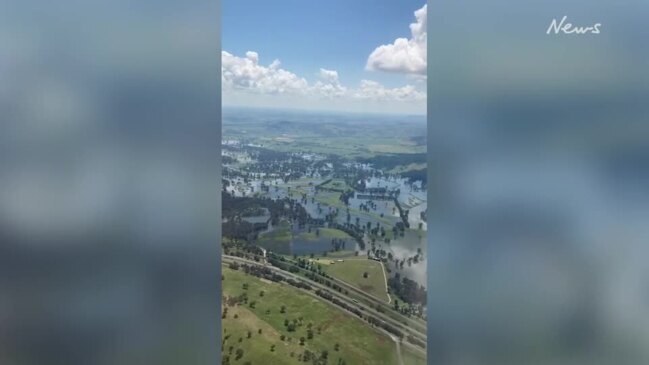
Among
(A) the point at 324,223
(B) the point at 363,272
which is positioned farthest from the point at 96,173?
(B) the point at 363,272

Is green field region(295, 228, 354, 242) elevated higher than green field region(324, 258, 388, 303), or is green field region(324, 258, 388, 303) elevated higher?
green field region(295, 228, 354, 242)

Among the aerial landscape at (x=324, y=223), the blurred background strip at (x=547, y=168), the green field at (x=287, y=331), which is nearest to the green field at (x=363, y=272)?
the aerial landscape at (x=324, y=223)

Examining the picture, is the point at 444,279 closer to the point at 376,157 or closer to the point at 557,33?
the point at 376,157

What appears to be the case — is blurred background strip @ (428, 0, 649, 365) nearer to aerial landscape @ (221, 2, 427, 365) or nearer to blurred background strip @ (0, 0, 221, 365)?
aerial landscape @ (221, 2, 427, 365)

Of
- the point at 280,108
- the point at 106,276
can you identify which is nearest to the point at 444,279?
the point at 280,108

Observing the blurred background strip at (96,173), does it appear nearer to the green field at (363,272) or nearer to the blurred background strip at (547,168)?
the green field at (363,272)

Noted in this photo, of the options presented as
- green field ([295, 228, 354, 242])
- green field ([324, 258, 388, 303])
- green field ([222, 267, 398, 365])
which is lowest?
green field ([222, 267, 398, 365])

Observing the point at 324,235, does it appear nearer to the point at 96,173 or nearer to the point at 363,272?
the point at 363,272

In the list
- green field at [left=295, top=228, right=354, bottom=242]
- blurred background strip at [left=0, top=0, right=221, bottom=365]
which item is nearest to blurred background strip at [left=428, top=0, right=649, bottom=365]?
green field at [left=295, top=228, right=354, bottom=242]

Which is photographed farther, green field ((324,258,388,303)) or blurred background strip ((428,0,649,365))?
green field ((324,258,388,303))
